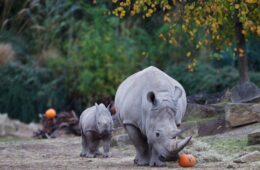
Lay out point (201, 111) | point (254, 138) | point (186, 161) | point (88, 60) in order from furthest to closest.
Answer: point (88, 60) < point (201, 111) < point (254, 138) < point (186, 161)

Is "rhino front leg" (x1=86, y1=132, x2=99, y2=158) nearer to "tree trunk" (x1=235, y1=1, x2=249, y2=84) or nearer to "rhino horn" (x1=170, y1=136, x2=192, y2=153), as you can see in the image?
"rhino horn" (x1=170, y1=136, x2=192, y2=153)

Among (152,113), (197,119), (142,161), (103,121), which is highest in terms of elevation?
(152,113)

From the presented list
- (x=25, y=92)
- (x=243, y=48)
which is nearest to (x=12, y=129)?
(x=25, y=92)

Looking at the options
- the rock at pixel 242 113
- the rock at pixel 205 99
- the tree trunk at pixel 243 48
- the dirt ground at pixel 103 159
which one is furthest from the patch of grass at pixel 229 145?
the rock at pixel 205 99

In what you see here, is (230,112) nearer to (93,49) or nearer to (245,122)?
(245,122)

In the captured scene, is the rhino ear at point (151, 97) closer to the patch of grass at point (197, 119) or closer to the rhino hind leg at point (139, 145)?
the rhino hind leg at point (139, 145)

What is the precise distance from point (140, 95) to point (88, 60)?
14.5 meters

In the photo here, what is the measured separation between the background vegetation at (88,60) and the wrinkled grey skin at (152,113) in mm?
11487

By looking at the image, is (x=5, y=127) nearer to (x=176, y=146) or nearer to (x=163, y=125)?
(x=163, y=125)

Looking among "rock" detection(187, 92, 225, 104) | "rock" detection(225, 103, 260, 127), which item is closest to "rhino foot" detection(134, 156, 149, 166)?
"rock" detection(225, 103, 260, 127)

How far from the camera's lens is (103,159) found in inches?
530

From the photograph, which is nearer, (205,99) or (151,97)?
(151,97)

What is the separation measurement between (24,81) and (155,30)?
4.63m

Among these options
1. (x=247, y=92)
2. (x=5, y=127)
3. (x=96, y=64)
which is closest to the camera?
(x=247, y=92)
